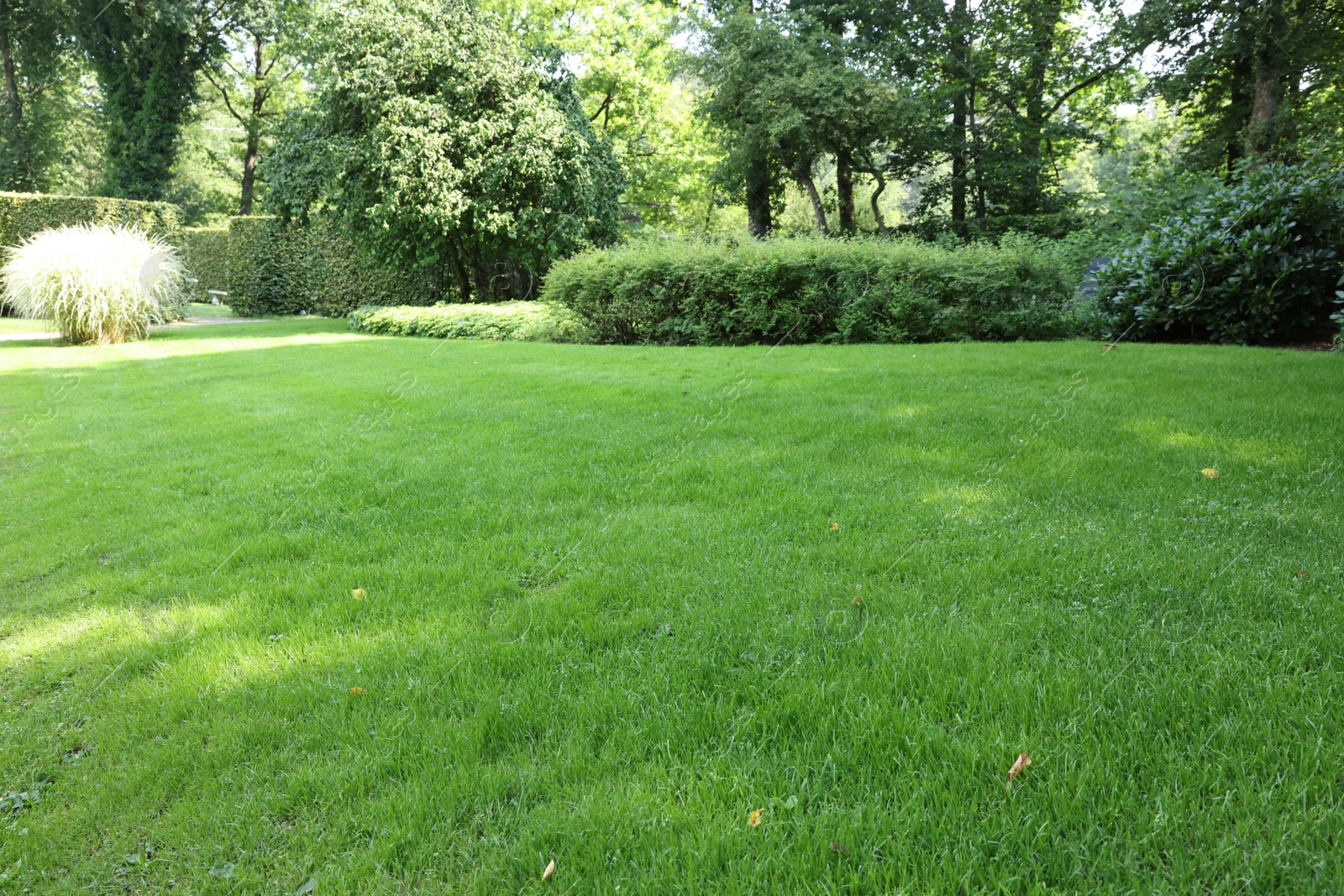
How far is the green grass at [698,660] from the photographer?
5.27 feet

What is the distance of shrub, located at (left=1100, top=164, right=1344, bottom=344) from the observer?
793cm

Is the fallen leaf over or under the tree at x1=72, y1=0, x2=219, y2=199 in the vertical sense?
under

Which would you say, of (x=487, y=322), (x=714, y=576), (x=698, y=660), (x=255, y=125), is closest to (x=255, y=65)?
(x=255, y=125)

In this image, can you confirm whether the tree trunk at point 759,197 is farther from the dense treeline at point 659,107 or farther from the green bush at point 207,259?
the green bush at point 207,259

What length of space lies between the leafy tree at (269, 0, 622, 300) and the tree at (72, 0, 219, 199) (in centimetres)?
1520

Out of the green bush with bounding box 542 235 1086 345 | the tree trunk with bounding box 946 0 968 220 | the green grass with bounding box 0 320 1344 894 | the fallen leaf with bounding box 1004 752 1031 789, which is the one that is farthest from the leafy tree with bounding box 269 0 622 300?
the fallen leaf with bounding box 1004 752 1031 789

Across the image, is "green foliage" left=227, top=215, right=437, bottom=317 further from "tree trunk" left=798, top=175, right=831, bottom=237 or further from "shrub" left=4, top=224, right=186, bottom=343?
"tree trunk" left=798, top=175, right=831, bottom=237

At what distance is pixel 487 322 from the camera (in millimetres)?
13625

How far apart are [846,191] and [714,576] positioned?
20.9 meters

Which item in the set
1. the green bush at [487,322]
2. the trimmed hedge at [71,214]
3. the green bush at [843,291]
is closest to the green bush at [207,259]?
the trimmed hedge at [71,214]

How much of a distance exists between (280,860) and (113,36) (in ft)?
118

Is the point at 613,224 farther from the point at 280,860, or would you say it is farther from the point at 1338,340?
the point at 280,860

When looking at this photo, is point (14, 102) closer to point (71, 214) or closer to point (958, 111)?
point (71, 214)

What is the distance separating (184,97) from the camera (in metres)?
28.2
